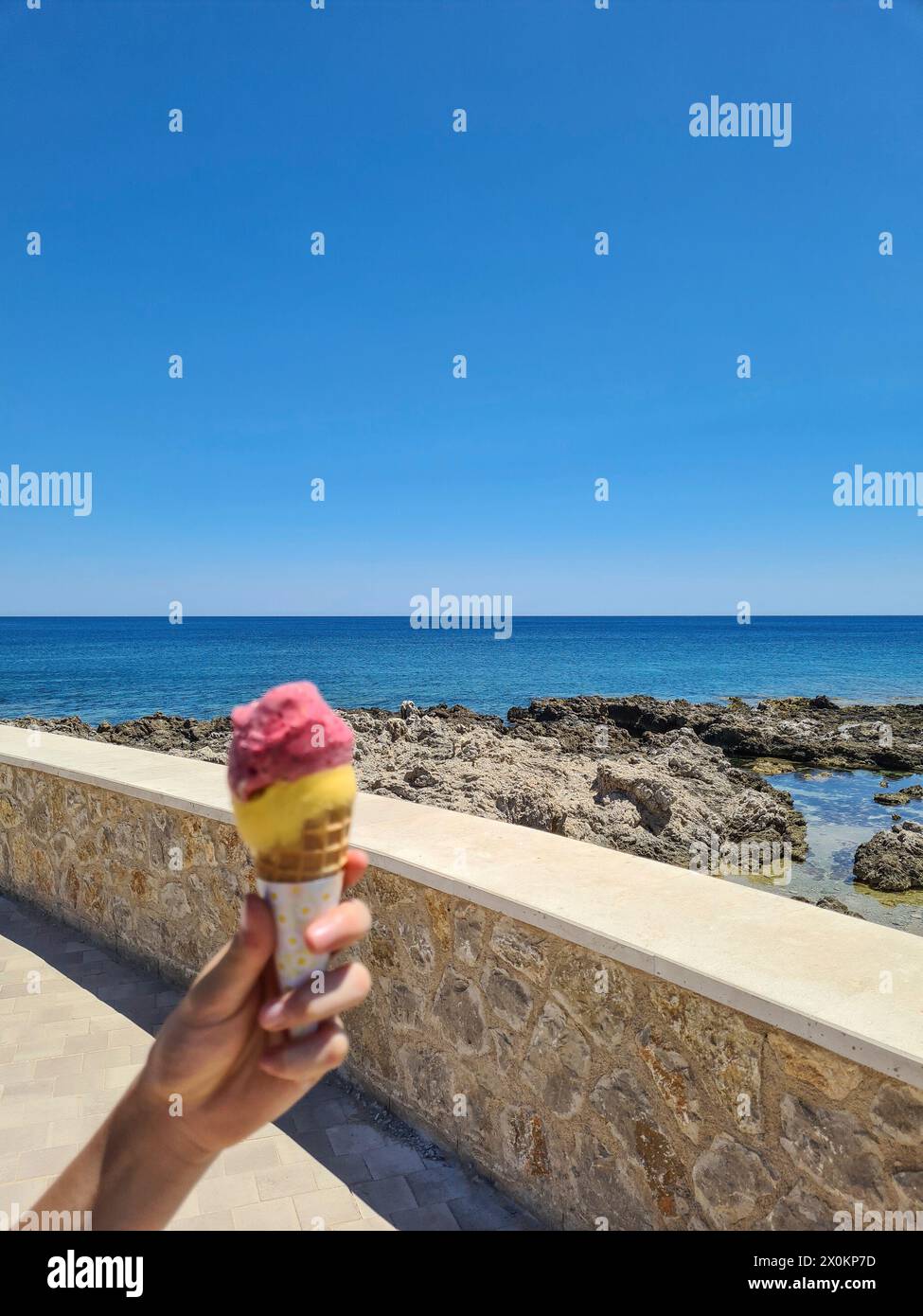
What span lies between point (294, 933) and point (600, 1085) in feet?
6.71

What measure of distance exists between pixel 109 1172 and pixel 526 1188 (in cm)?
237

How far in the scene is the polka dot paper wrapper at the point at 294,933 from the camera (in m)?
0.93

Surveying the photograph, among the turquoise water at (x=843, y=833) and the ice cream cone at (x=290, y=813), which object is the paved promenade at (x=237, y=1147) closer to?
the ice cream cone at (x=290, y=813)

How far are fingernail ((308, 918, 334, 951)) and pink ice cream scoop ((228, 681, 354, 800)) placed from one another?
0.16 meters

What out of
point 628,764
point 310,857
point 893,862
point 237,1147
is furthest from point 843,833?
point 310,857

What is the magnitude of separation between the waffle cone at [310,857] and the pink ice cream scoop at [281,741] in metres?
0.06

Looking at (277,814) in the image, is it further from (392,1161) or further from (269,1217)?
(392,1161)

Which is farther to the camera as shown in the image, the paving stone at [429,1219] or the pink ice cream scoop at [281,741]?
the paving stone at [429,1219]

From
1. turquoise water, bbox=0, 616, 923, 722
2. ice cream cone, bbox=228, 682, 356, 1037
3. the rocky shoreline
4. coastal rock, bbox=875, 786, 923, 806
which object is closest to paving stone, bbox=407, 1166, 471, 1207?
ice cream cone, bbox=228, 682, 356, 1037

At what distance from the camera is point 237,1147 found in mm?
3250

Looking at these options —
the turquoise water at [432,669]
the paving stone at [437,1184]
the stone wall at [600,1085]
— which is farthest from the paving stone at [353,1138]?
the turquoise water at [432,669]

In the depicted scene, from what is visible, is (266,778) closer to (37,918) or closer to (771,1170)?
(771,1170)
